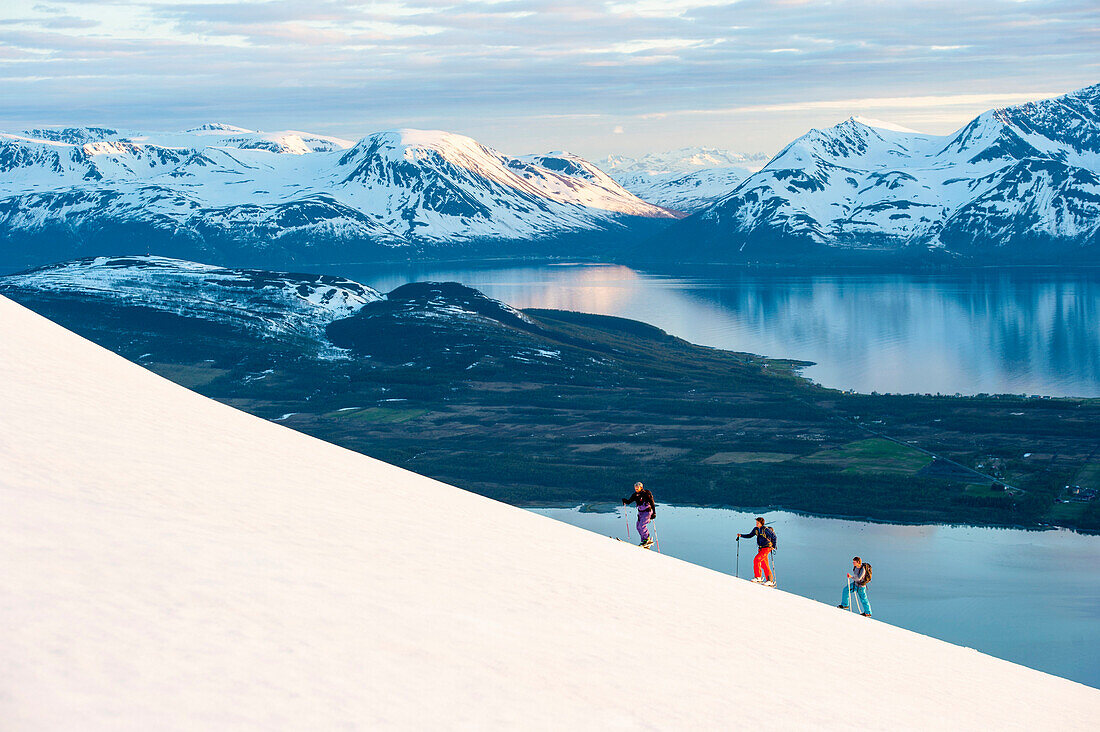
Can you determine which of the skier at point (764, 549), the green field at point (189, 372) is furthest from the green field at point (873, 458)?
the green field at point (189, 372)

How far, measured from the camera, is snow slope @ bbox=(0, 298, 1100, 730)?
1209cm

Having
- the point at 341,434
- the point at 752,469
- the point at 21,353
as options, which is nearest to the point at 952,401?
the point at 752,469

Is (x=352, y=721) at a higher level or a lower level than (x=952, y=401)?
higher

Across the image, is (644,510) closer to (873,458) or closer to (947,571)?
(947,571)

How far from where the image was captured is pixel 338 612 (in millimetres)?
15039

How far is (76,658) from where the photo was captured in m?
11.5

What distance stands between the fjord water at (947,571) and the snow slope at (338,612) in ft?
153

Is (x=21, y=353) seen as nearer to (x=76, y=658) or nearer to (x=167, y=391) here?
(x=167, y=391)

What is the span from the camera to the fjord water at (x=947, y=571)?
233 ft

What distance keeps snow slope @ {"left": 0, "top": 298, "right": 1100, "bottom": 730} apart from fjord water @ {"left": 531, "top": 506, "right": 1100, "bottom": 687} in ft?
153

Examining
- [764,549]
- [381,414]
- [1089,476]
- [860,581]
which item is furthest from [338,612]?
[381,414]

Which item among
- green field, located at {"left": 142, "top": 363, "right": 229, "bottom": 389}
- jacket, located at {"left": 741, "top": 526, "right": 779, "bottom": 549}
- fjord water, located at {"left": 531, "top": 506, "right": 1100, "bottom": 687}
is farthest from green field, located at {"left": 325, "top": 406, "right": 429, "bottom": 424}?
jacket, located at {"left": 741, "top": 526, "right": 779, "bottom": 549}

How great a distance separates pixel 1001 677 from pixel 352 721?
64.8ft

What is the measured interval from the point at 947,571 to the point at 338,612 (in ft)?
258
